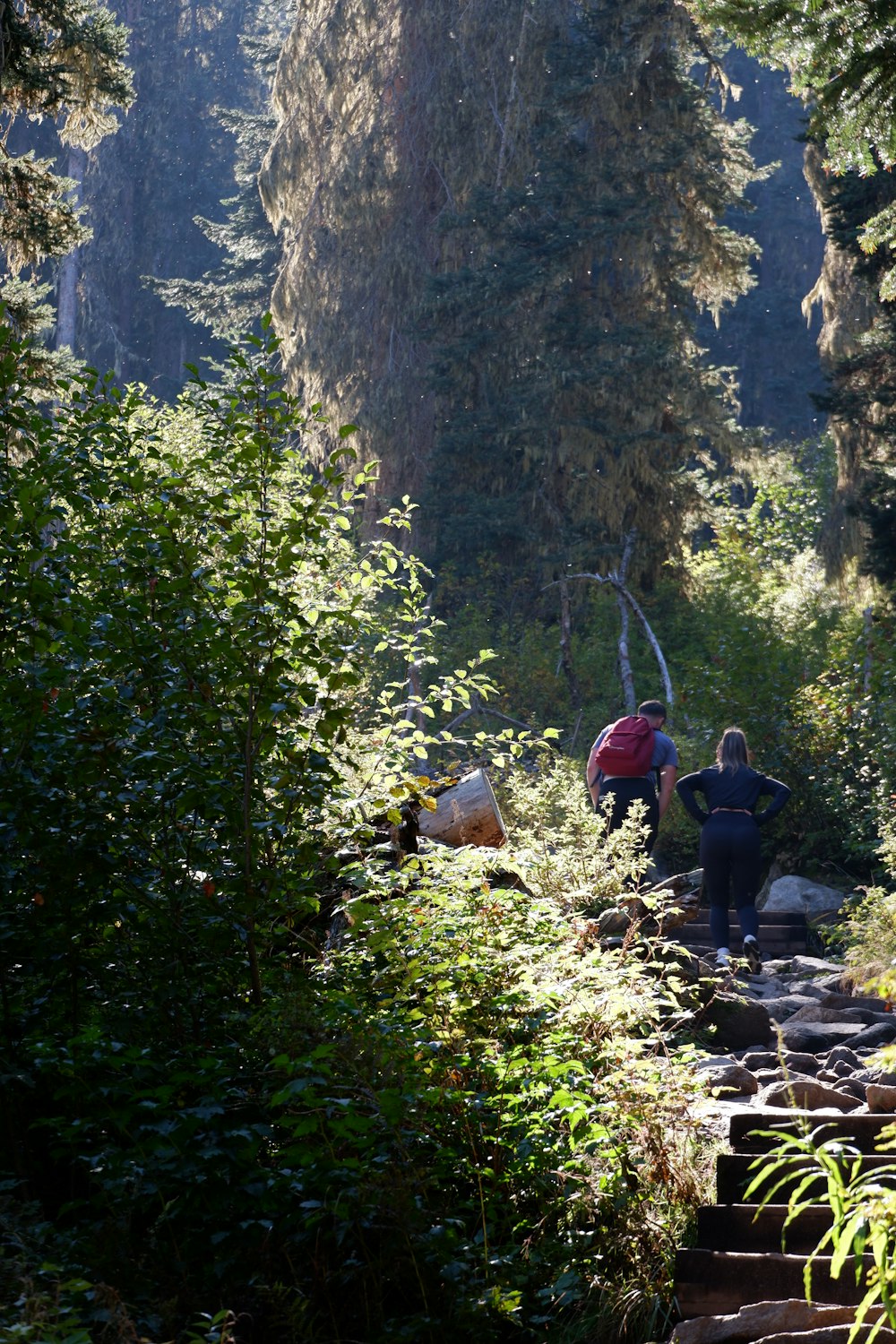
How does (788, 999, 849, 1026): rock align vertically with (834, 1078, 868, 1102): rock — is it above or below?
above

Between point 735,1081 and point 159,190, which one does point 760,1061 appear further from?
point 159,190

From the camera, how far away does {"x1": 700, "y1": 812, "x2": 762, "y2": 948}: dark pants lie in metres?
9.46

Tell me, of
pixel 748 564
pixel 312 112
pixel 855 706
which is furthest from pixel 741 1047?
pixel 312 112

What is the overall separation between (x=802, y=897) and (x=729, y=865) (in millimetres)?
3420

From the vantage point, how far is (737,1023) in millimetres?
7660

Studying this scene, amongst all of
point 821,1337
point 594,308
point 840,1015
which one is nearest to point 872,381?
point 840,1015

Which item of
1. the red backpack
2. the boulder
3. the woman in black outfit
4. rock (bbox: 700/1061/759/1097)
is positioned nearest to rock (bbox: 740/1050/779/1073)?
rock (bbox: 700/1061/759/1097)

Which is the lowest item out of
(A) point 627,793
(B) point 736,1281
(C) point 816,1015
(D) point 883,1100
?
(B) point 736,1281

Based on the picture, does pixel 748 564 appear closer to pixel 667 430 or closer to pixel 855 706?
pixel 667 430

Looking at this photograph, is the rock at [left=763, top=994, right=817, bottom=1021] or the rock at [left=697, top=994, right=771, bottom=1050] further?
the rock at [left=763, top=994, right=817, bottom=1021]

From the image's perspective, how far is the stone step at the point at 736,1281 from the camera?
14.1ft

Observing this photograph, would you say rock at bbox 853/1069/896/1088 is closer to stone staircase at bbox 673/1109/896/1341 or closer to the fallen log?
stone staircase at bbox 673/1109/896/1341

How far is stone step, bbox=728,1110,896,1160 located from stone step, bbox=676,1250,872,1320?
1.64 ft

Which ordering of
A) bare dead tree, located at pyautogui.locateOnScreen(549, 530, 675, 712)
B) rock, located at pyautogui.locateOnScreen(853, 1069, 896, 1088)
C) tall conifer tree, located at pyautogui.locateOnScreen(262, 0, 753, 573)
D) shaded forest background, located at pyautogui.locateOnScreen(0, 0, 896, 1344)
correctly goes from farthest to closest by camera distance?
tall conifer tree, located at pyautogui.locateOnScreen(262, 0, 753, 573) → bare dead tree, located at pyautogui.locateOnScreen(549, 530, 675, 712) → rock, located at pyautogui.locateOnScreen(853, 1069, 896, 1088) → shaded forest background, located at pyautogui.locateOnScreen(0, 0, 896, 1344)
